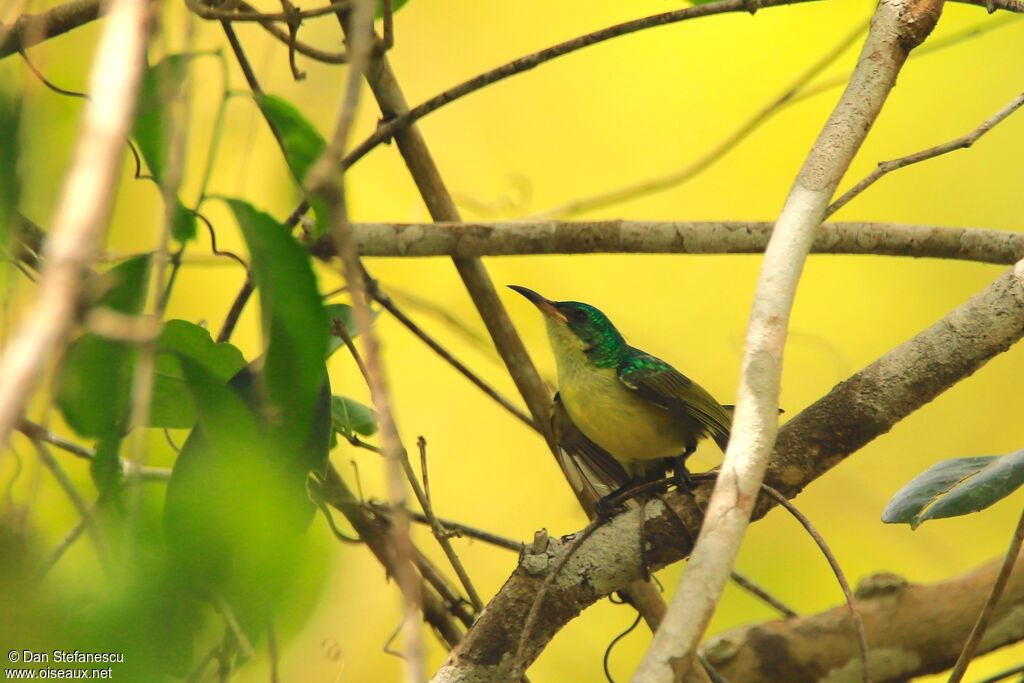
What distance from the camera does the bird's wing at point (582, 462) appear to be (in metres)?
2.42

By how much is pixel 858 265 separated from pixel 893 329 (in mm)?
301

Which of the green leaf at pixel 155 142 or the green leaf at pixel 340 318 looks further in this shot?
the green leaf at pixel 340 318

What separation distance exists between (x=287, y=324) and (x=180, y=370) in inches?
16.5

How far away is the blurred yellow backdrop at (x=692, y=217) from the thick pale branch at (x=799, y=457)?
6.40ft

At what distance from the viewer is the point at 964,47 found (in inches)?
163

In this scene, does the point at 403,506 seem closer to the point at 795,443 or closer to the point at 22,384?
the point at 22,384

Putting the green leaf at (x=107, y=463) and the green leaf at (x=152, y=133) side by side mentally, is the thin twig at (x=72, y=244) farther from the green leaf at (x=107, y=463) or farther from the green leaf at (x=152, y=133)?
the green leaf at (x=152, y=133)

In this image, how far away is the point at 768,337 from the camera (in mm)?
1172

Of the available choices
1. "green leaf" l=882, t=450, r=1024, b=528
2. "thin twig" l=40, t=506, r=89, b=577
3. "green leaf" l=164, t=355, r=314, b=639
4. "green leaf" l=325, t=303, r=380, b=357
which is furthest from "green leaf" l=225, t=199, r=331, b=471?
"green leaf" l=882, t=450, r=1024, b=528

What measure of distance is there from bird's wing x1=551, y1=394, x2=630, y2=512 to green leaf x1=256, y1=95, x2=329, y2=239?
0.76m

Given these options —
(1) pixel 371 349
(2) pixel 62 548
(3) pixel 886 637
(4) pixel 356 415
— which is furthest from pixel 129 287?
(3) pixel 886 637

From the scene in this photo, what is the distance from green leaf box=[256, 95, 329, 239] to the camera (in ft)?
6.57

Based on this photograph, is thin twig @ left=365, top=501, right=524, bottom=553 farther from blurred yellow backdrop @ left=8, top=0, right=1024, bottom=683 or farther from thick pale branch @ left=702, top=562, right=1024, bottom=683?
blurred yellow backdrop @ left=8, top=0, right=1024, bottom=683

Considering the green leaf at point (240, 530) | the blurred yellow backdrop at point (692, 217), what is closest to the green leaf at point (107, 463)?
the green leaf at point (240, 530)
